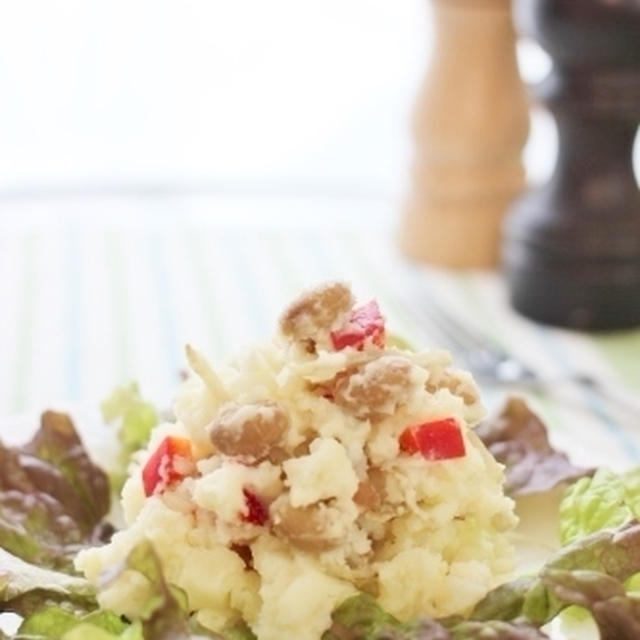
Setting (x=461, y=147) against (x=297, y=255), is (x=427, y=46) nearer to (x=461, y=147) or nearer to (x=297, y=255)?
(x=461, y=147)

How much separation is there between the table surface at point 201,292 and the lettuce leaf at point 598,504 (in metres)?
0.38

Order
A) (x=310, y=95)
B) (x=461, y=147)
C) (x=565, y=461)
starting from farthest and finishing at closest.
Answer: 1. (x=310, y=95)
2. (x=461, y=147)
3. (x=565, y=461)

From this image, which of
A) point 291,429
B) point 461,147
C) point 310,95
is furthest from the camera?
point 310,95

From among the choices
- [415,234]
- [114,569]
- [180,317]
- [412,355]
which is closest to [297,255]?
[415,234]

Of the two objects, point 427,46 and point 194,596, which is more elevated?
point 427,46

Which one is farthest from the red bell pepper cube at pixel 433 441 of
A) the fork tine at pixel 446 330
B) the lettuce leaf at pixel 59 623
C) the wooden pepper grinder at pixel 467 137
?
the wooden pepper grinder at pixel 467 137

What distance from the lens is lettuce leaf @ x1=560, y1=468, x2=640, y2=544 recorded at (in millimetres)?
1197

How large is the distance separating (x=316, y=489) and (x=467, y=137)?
1.42 metres

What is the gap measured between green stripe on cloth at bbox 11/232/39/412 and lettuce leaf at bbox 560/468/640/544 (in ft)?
2.58

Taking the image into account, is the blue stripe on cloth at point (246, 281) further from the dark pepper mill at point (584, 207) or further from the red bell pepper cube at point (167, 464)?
the red bell pepper cube at point (167, 464)

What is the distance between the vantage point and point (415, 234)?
2.43m

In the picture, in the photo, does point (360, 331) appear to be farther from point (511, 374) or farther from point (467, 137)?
point (467, 137)

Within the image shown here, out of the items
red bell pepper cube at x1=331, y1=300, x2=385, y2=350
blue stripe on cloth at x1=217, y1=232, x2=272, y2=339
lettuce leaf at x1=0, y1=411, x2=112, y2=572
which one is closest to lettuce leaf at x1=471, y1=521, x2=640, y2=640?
red bell pepper cube at x1=331, y1=300, x2=385, y2=350

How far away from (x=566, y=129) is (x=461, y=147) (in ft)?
0.80
